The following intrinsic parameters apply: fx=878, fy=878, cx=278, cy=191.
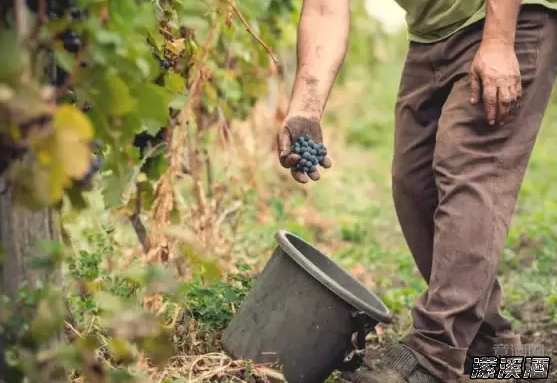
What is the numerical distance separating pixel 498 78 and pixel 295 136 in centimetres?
63

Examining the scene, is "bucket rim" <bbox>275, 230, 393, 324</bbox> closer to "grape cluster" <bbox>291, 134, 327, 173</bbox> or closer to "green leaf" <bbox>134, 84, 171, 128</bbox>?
"grape cluster" <bbox>291, 134, 327, 173</bbox>

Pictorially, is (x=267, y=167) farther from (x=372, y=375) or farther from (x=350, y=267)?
(x=372, y=375)

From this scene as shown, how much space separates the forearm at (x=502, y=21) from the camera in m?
2.57

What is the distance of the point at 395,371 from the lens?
272 cm

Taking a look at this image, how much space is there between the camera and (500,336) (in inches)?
123

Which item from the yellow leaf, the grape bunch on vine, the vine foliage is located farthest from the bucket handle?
the yellow leaf

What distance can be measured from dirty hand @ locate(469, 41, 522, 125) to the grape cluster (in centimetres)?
51

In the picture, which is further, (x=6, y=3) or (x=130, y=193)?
(x=130, y=193)

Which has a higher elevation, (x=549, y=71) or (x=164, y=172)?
(x=549, y=71)

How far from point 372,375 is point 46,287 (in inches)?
52.3

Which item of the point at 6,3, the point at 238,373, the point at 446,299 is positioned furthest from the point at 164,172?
the point at 6,3

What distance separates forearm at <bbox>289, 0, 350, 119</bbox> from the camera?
281cm

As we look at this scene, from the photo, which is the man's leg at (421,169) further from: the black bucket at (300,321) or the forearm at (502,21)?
the black bucket at (300,321)

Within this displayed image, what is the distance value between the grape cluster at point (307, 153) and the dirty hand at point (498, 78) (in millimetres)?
513
